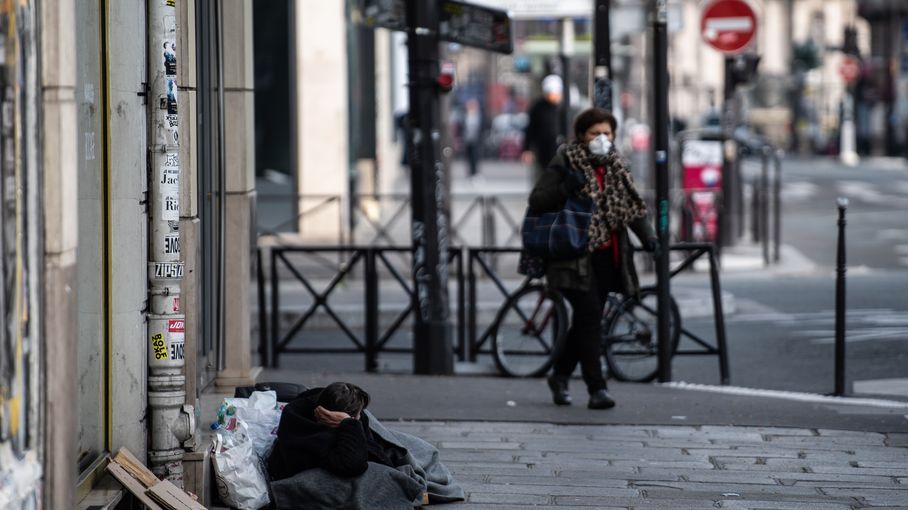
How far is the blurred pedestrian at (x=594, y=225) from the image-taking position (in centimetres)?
881

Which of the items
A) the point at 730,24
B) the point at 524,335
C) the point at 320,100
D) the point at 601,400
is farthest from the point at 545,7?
the point at 601,400

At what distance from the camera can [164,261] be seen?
613 centimetres

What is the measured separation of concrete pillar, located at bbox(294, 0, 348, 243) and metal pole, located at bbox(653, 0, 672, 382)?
35.0 feet

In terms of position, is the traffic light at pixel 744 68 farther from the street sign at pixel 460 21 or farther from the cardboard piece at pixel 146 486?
the cardboard piece at pixel 146 486

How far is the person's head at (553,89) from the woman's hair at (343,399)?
1443 cm

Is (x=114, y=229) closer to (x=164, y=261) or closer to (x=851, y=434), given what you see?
(x=164, y=261)

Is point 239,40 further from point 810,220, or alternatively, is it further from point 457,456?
point 810,220

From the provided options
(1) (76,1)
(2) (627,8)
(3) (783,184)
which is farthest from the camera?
(3) (783,184)

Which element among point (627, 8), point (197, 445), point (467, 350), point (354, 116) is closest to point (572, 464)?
point (197, 445)

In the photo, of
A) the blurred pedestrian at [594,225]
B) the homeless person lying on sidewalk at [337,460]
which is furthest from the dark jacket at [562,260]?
the homeless person lying on sidewalk at [337,460]

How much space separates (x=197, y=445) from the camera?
→ 639 cm

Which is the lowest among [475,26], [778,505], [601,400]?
[778,505]

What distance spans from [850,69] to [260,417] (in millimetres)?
55367

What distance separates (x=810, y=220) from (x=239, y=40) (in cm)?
1902
